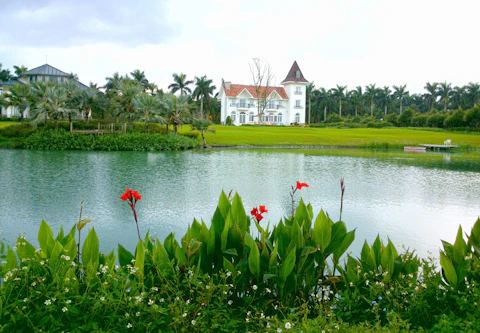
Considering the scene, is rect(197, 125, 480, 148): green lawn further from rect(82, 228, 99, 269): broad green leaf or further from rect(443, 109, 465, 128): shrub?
rect(82, 228, 99, 269): broad green leaf

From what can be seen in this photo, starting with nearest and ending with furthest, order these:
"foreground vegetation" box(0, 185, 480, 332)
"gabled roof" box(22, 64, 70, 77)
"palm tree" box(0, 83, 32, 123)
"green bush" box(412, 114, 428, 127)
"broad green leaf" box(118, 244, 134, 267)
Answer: "foreground vegetation" box(0, 185, 480, 332) → "broad green leaf" box(118, 244, 134, 267) → "palm tree" box(0, 83, 32, 123) → "gabled roof" box(22, 64, 70, 77) → "green bush" box(412, 114, 428, 127)

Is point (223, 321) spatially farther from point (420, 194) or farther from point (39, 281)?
point (420, 194)

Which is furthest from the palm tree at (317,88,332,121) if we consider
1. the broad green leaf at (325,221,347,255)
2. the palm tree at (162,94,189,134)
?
the broad green leaf at (325,221,347,255)

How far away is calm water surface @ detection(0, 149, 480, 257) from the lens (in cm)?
770

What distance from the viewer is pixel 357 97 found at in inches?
3282

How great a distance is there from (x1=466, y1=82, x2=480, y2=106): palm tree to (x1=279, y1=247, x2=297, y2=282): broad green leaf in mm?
81811

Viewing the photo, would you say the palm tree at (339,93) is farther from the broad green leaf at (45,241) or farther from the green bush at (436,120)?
the broad green leaf at (45,241)

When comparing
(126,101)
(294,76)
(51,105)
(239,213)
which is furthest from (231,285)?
(294,76)

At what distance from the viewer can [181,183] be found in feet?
44.9

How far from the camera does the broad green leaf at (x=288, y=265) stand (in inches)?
123

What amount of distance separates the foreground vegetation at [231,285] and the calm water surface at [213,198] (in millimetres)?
2342

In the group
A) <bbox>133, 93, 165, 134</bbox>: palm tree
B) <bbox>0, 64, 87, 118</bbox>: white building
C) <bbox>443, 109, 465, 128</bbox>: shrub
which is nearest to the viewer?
<bbox>133, 93, 165, 134</bbox>: palm tree

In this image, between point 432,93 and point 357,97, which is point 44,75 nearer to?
point 357,97

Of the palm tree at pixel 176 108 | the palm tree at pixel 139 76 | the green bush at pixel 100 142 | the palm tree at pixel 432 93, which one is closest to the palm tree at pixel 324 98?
the palm tree at pixel 432 93
